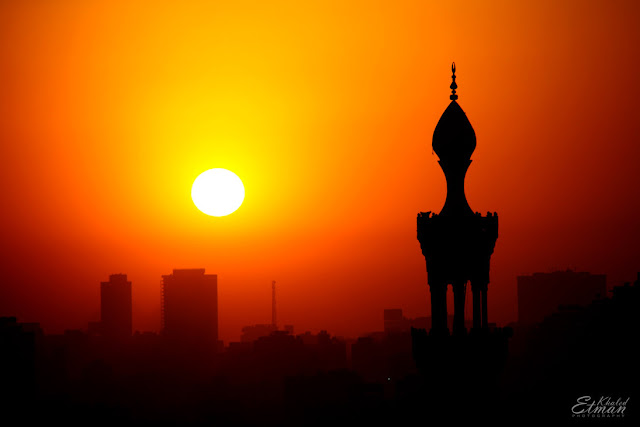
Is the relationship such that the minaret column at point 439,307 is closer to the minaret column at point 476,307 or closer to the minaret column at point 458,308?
the minaret column at point 458,308

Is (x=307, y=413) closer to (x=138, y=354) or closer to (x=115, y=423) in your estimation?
(x=115, y=423)

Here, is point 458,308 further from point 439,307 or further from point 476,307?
point 439,307

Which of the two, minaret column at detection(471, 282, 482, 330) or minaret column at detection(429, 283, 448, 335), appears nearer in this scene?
minaret column at detection(471, 282, 482, 330)

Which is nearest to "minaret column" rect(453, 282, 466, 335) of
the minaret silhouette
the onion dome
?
the minaret silhouette

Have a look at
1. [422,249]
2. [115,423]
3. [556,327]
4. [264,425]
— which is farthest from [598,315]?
[422,249]

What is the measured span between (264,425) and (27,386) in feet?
91.1

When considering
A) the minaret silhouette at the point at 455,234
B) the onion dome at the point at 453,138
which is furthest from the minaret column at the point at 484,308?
the onion dome at the point at 453,138

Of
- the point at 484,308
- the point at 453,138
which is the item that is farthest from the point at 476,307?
the point at 453,138

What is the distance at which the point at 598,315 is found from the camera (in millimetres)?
122312

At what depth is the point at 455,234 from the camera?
Result: 28.5 meters

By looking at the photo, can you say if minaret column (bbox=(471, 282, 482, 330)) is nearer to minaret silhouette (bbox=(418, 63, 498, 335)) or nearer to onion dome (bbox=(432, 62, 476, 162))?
minaret silhouette (bbox=(418, 63, 498, 335))

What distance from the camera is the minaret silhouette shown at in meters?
28.4

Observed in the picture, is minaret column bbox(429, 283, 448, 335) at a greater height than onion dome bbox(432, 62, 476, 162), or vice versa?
onion dome bbox(432, 62, 476, 162)

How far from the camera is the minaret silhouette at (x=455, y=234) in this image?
28.4 metres
